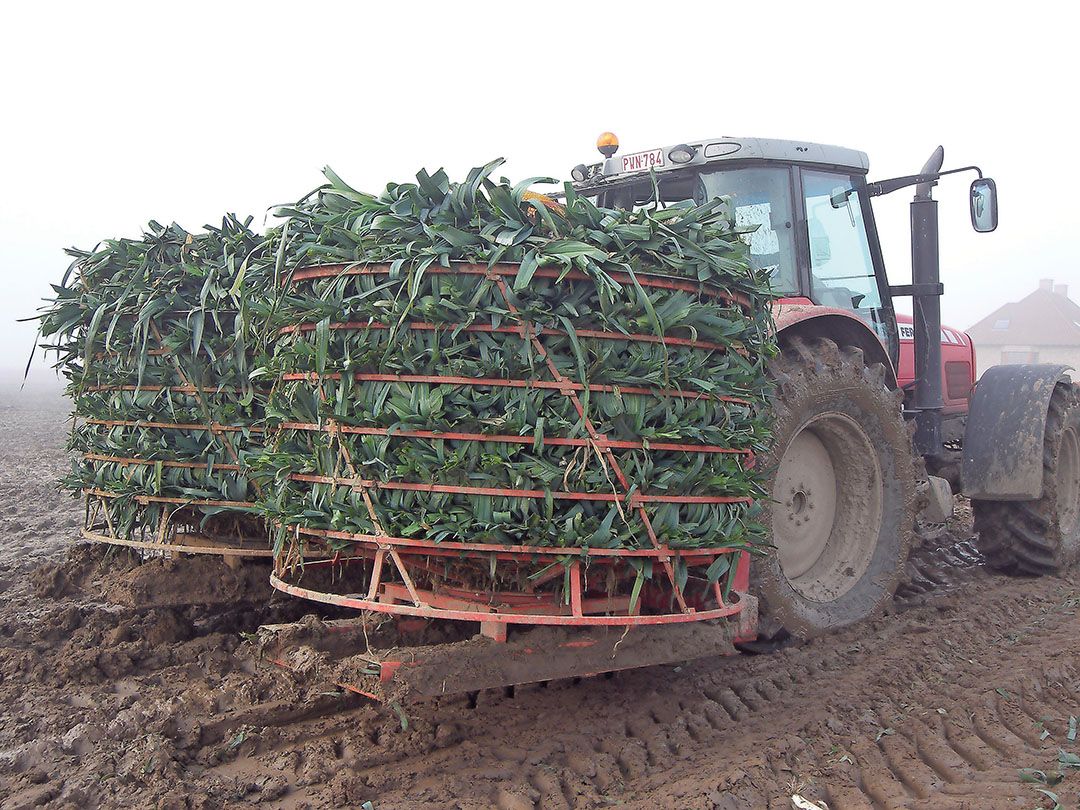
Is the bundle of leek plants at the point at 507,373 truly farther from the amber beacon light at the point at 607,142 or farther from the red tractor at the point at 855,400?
the amber beacon light at the point at 607,142

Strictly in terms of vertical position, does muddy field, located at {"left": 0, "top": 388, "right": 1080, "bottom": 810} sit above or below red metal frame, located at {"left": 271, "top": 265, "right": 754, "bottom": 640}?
below

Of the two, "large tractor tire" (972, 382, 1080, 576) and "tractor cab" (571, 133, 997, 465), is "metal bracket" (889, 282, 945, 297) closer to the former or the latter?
"tractor cab" (571, 133, 997, 465)

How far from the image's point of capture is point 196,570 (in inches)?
158

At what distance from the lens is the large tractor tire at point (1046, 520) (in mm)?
5430

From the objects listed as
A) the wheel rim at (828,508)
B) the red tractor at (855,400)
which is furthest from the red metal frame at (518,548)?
the wheel rim at (828,508)

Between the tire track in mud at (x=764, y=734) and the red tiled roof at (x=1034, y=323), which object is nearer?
the tire track in mud at (x=764, y=734)

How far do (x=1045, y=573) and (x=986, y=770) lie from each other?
3.22 metres

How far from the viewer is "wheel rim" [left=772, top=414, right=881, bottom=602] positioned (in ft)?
14.0

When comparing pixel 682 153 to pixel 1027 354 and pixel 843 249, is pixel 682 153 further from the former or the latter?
pixel 1027 354

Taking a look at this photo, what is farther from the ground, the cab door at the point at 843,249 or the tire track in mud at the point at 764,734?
the cab door at the point at 843,249

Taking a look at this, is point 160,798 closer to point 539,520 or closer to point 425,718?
point 425,718

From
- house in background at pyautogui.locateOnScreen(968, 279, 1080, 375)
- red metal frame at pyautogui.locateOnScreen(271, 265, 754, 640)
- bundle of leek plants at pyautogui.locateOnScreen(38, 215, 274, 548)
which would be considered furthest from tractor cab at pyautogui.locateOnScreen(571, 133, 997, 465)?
house in background at pyautogui.locateOnScreen(968, 279, 1080, 375)

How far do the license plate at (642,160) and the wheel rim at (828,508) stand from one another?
1.62m

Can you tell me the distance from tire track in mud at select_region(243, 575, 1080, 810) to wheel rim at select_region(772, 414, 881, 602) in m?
0.38
